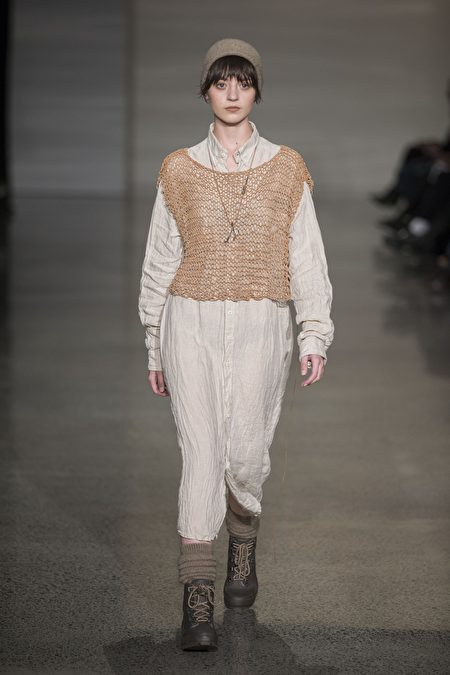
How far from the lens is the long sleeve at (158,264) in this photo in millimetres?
2789

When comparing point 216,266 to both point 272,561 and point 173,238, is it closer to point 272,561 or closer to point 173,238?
point 173,238

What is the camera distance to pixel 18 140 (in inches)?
566

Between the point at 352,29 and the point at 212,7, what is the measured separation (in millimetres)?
1633

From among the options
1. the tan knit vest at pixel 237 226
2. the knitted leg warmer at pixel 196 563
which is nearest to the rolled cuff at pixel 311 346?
the tan knit vest at pixel 237 226

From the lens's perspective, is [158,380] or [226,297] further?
[158,380]

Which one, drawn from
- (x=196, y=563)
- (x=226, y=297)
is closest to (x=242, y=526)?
(x=196, y=563)

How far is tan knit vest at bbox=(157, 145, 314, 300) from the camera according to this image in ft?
8.86

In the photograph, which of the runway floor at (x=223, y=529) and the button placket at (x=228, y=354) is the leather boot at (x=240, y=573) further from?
the button placket at (x=228, y=354)

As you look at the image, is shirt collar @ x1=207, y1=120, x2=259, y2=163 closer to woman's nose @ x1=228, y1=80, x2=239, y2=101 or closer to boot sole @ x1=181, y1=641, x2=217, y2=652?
woman's nose @ x1=228, y1=80, x2=239, y2=101

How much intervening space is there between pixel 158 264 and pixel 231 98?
0.41 m

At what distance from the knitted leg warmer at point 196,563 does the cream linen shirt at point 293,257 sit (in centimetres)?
48

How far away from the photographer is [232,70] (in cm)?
266

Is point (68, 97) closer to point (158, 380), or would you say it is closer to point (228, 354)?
point (158, 380)

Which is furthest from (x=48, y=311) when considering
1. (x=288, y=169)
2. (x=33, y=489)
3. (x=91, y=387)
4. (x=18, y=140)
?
(x=18, y=140)
